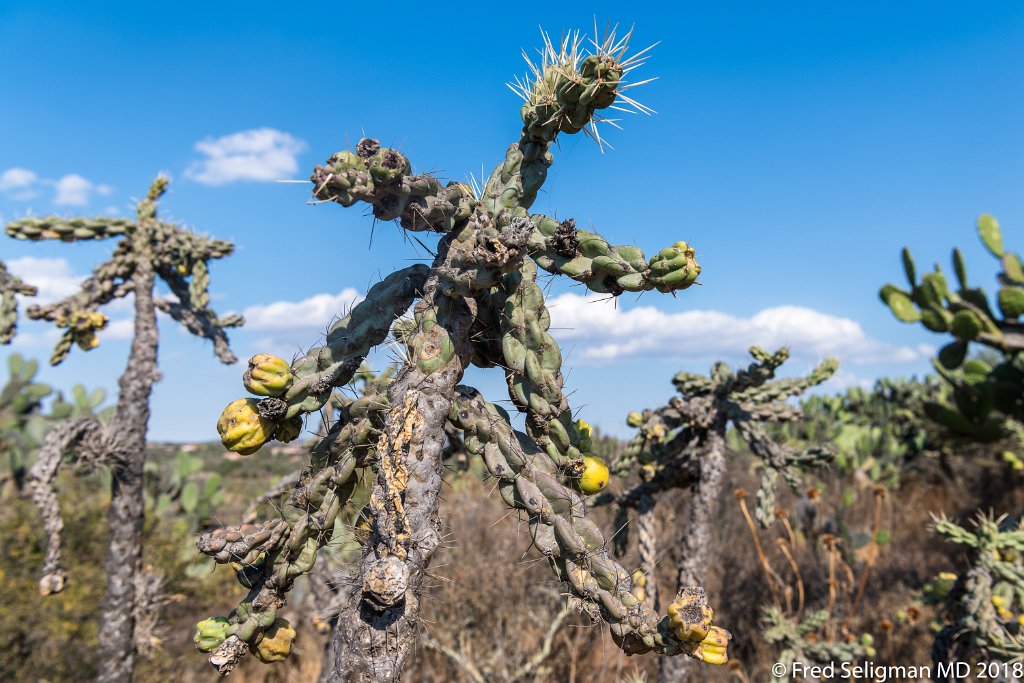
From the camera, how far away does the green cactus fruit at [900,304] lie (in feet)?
4.37

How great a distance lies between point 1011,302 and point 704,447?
3.25 metres

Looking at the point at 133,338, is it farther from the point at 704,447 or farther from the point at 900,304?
the point at 900,304

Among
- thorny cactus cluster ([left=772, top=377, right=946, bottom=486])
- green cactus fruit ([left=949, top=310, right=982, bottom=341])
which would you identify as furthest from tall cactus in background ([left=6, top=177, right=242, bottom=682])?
thorny cactus cluster ([left=772, top=377, right=946, bottom=486])

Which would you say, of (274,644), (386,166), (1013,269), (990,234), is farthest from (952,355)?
(274,644)

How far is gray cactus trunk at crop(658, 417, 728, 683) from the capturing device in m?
3.99

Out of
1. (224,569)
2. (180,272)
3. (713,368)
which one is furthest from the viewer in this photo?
(224,569)

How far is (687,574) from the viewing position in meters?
4.05

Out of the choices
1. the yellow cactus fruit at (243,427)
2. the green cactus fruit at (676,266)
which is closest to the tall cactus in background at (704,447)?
the green cactus fruit at (676,266)

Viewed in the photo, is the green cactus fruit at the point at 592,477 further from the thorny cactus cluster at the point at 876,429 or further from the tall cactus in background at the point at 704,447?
the thorny cactus cluster at the point at 876,429

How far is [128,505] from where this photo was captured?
185 inches

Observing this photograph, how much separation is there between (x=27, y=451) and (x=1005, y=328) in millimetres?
13057

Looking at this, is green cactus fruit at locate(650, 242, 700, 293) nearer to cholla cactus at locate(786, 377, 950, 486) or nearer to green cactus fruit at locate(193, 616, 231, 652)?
green cactus fruit at locate(193, 616, 231, 652)

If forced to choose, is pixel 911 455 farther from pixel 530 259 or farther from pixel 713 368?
pixel 530 259

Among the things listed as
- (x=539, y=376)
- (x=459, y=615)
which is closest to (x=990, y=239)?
(x=539, y=376)
